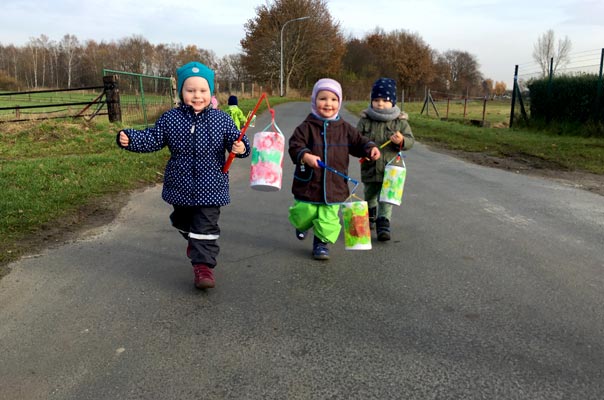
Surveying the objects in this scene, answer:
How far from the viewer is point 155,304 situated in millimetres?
3402

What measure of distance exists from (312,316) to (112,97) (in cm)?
1265

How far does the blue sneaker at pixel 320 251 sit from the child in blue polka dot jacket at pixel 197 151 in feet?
3.40

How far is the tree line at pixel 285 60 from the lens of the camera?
51312 millimetres

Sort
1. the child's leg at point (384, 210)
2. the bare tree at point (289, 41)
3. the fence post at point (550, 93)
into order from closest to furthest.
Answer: the child's leg at point (384, 210), the fence post at point (550, 93), the bare tree at point (289, 41)

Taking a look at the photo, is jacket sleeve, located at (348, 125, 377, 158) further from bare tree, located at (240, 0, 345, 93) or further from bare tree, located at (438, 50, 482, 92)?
bare tree, located at (438, 50, 482, 92)

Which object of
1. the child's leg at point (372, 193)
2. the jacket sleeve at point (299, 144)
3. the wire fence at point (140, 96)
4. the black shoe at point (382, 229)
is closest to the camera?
the jacket sleeve at point (299, 144)

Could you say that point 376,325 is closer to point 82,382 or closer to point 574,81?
point 82,382

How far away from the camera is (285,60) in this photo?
51.3m

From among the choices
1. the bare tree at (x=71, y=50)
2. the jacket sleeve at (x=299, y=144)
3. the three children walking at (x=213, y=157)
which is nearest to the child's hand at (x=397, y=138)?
the three children walking at (x=213, y=157)

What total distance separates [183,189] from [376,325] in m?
1.68

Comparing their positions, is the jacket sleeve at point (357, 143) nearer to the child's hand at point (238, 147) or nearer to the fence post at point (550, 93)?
the child's hand at point (238, 147)

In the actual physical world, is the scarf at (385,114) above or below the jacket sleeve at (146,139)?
above

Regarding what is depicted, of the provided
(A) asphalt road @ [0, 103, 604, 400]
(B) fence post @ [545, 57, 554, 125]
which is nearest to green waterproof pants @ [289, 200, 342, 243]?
(A) asphalt road @ [0, 103, 604, 400]

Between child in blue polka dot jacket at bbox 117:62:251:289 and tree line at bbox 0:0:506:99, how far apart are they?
40525 millimetres
